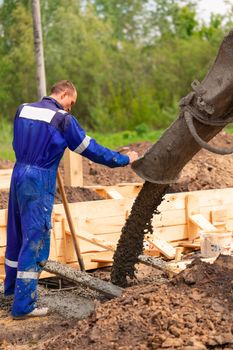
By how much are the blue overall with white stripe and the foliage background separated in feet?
62.4

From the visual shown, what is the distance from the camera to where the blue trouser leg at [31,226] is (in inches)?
249

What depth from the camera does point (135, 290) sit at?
5.49 meters

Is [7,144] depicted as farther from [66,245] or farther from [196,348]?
[196,348]

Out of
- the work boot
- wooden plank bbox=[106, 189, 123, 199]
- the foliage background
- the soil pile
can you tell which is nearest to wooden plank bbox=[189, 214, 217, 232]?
wooden plank bbox=[106, 189, 123, 199]

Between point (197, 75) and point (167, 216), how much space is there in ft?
68.3

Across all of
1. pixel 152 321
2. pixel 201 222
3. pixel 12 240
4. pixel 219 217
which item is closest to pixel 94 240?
pixel 12 240

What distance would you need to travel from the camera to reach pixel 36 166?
632 cm

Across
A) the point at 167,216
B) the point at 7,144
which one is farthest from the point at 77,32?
the point at 167,216

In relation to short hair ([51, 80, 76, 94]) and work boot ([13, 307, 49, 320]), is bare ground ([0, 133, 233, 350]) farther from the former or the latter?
short hair ([51, 80, 76, 94])

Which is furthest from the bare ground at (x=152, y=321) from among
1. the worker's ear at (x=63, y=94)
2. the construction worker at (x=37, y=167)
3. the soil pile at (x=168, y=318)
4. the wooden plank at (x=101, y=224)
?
the worker's ear at (x=63, y=94)

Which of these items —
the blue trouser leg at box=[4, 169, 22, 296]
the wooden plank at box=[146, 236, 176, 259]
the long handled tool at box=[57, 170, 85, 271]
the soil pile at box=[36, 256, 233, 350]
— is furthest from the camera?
the wooden plank at box=[146, 236, 176, 259]

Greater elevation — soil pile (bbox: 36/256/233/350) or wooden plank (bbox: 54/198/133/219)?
soil pile (bbox: 36/256/233/350)

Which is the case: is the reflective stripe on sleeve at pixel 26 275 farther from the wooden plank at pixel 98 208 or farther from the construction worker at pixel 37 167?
the wooden plank at pixel 98 208

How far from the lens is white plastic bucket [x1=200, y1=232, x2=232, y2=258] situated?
7.41m
